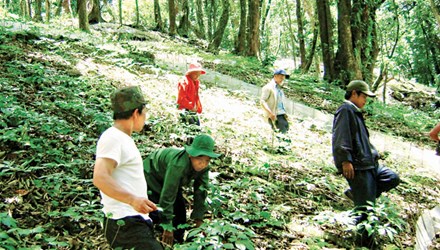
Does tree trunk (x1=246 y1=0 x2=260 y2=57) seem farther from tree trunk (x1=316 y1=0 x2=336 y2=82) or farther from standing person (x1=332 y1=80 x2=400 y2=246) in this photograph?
standing person (x1=332 y1=80 x2=400 y2=246)

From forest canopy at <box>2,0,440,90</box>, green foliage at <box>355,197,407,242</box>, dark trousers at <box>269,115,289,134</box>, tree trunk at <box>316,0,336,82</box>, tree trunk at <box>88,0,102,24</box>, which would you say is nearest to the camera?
green foliage at <box>355,197,407,242</box>

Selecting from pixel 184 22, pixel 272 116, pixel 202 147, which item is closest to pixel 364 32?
pixel 272 116

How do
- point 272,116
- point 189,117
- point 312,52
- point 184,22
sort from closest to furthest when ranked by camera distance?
point 189,117 → point 272,116 → point 312,52 → point 184,22

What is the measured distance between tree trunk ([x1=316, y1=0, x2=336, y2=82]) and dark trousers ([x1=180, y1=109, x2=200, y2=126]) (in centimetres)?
1079

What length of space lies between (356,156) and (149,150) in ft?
8.72

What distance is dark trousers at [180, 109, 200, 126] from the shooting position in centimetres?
672

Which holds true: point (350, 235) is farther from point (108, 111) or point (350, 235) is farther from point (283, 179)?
point (108, 111)

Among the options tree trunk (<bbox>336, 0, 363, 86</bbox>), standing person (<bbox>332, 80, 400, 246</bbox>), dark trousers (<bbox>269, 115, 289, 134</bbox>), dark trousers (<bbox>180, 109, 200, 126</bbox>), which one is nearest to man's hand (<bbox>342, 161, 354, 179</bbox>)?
standing person (<bbox>332, 80, 400, 246</bbox>)

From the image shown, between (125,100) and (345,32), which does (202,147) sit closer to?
(125,100)

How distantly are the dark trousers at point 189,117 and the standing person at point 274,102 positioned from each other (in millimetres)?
Result: 1393

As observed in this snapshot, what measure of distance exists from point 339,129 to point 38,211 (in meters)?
3.24

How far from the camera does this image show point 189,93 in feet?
22.3

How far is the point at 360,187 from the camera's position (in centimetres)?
468

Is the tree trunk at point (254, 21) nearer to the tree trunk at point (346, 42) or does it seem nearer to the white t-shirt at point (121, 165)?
the tree trunk at point (346, 42)
